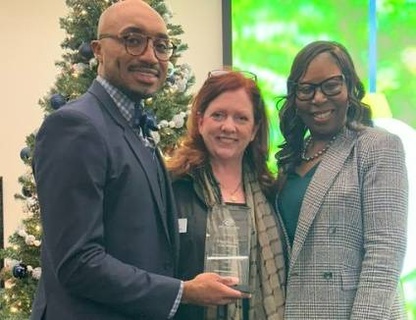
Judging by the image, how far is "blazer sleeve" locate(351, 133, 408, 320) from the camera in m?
1.77

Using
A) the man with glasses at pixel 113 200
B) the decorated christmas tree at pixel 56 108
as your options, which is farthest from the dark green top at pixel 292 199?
the decorated christmas tree at pixel 56 108

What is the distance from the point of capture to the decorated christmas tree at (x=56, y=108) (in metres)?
2.76

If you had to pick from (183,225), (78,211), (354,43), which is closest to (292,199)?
(183,225)

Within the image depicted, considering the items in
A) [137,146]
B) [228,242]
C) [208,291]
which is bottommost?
[208,291]

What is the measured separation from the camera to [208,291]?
1517mm

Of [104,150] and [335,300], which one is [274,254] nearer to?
[335,300]

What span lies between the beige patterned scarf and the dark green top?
37 mm

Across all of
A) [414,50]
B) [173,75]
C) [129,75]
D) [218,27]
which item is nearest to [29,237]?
[173,75]

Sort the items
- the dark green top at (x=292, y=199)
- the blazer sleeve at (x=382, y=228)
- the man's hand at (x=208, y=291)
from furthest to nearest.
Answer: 1. the dark green top at (x=292, y=199)
2. the blazer sleeve at (x=382, y=228)
3. the man's hand at (x=208, y=291)

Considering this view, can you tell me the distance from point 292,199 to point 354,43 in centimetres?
209

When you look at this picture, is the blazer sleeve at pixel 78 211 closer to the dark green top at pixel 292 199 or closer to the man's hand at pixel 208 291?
the man's hand at pixel 208 291

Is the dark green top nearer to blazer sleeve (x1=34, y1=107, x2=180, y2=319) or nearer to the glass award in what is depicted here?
the glass award

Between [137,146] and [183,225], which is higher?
[137,146]

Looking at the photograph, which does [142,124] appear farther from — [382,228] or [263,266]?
[382,228]
